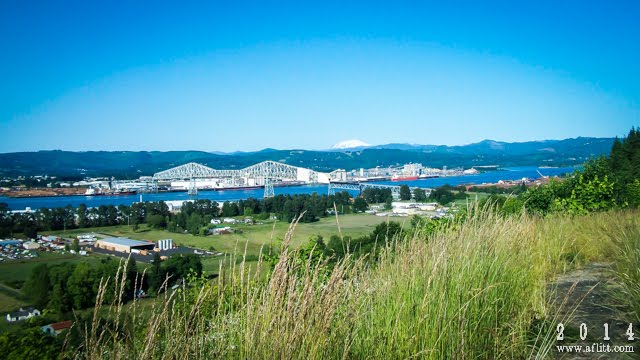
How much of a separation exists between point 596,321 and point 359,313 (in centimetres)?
176

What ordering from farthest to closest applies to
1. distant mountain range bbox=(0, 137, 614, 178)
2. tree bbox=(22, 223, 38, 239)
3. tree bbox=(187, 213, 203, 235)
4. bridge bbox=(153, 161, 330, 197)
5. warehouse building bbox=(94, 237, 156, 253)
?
bridge bbox=(153, 161, 330, 197) → distant mountain range bbox=(0, 137, 614, 178) → tree bbox=(187, 213, 203, 235) → tree bbox=(22, 223, 38, 239) → warehouse building bbox=(94, 237, 156, 253)

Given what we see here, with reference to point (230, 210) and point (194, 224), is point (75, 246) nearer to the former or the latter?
point (194, 224)

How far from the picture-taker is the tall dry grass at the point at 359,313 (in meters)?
1.37

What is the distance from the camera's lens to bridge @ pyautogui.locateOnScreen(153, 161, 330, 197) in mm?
61344

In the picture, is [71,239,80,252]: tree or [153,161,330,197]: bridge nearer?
[71,239,80,252]: tree

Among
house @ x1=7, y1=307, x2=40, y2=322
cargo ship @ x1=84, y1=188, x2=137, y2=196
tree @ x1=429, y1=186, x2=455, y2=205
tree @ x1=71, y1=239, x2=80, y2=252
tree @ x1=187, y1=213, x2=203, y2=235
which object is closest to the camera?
house @ x1=7, y1=307, x2=40, y2=322

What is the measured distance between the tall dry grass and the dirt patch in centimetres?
15

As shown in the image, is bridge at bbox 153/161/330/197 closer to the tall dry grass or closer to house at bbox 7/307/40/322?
house at bbox 7/307/40/322

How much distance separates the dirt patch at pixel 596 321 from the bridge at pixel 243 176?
55284mm

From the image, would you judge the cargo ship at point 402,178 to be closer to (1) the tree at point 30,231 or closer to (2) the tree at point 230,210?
(2) the tree at point 230,210

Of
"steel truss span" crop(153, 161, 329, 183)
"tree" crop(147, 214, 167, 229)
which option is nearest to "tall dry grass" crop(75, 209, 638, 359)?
"tree" crop(147, 214, 167, 229)

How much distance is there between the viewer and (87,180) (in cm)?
4488

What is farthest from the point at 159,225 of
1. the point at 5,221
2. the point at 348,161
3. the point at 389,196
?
the point at 348,161

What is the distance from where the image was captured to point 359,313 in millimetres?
1850
